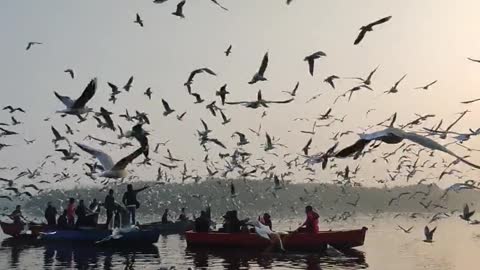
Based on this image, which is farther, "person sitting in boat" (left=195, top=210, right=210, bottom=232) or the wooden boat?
the wooden boat

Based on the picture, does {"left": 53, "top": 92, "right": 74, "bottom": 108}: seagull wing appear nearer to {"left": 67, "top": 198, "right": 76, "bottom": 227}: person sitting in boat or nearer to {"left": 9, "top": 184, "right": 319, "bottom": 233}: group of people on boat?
{"left": 9, "top": 184, "right": 319, "bottom": 233}: group of people on boat

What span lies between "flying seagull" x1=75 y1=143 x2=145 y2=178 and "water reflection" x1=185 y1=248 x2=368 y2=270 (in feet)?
42.3

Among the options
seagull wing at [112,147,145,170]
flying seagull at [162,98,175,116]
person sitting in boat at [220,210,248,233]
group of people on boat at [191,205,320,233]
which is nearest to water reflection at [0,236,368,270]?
person sitting in boat at [220,210,248,233]

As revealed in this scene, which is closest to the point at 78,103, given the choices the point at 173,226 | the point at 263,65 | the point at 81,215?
the point at 263,65

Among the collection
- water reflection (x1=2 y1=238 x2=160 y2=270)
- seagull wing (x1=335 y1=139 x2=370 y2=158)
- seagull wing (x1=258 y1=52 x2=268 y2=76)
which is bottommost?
water reflection (x1=2 y1=238 x2=160 y2=270)

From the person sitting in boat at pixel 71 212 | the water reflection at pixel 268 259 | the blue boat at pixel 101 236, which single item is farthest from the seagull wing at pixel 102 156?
the person sitting in boat at pixel 71 212

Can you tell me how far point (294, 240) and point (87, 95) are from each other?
17.6m

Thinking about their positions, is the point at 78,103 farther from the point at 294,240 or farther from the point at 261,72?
the point at 294,240

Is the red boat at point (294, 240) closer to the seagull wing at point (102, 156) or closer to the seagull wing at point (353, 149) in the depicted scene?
the seagull wing at point (102, 156)

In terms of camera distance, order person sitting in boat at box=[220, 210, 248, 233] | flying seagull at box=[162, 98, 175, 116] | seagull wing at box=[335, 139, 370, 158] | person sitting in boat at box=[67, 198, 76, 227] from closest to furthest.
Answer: seagull wing at box=[335, 139, 370, 158] < flying seagull at box=[162, 98, 175, 116] < person sitting in boat at box=[220, 210, 248, 233] < person sitting in boat at box=[67, 198, 76, 227]

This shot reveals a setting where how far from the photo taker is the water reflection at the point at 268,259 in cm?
2866

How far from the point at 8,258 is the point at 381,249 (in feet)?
64.3

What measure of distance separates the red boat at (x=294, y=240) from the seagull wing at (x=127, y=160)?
17.8 m

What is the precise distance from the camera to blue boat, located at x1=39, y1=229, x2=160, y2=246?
1318 inches
